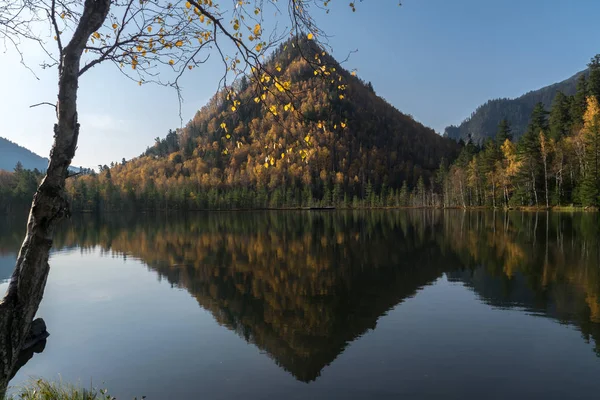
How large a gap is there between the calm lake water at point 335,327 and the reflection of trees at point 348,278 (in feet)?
0.31

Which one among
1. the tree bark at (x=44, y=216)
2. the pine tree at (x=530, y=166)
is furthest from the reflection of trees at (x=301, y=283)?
the pine tree at (x=530, y=166)

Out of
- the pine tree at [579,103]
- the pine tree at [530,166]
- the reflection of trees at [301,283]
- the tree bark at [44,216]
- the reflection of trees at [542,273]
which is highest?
the pine tree at [579,103]

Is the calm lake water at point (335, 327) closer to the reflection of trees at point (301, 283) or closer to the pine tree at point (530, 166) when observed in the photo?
the reflection of trees at point (301, 283)

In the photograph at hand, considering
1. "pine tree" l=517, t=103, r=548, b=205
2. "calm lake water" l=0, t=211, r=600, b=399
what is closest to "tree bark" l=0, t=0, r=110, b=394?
"calm lake water" l=0, t=211, r=600, b=399

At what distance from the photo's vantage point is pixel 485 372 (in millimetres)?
9305

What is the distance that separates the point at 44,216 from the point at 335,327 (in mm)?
10165

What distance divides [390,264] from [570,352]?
45.0 ft

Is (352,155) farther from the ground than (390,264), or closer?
farther from the ground

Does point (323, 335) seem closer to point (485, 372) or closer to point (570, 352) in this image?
point (485, 372)

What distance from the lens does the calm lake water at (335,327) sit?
9.18 m

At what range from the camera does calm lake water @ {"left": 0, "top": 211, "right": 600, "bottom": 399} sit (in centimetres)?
918

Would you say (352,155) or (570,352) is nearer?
(570,352)

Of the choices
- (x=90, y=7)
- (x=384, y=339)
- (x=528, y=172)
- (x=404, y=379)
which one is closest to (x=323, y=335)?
(x=384, y=339)

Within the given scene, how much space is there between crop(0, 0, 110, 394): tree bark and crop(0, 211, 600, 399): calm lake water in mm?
5361
